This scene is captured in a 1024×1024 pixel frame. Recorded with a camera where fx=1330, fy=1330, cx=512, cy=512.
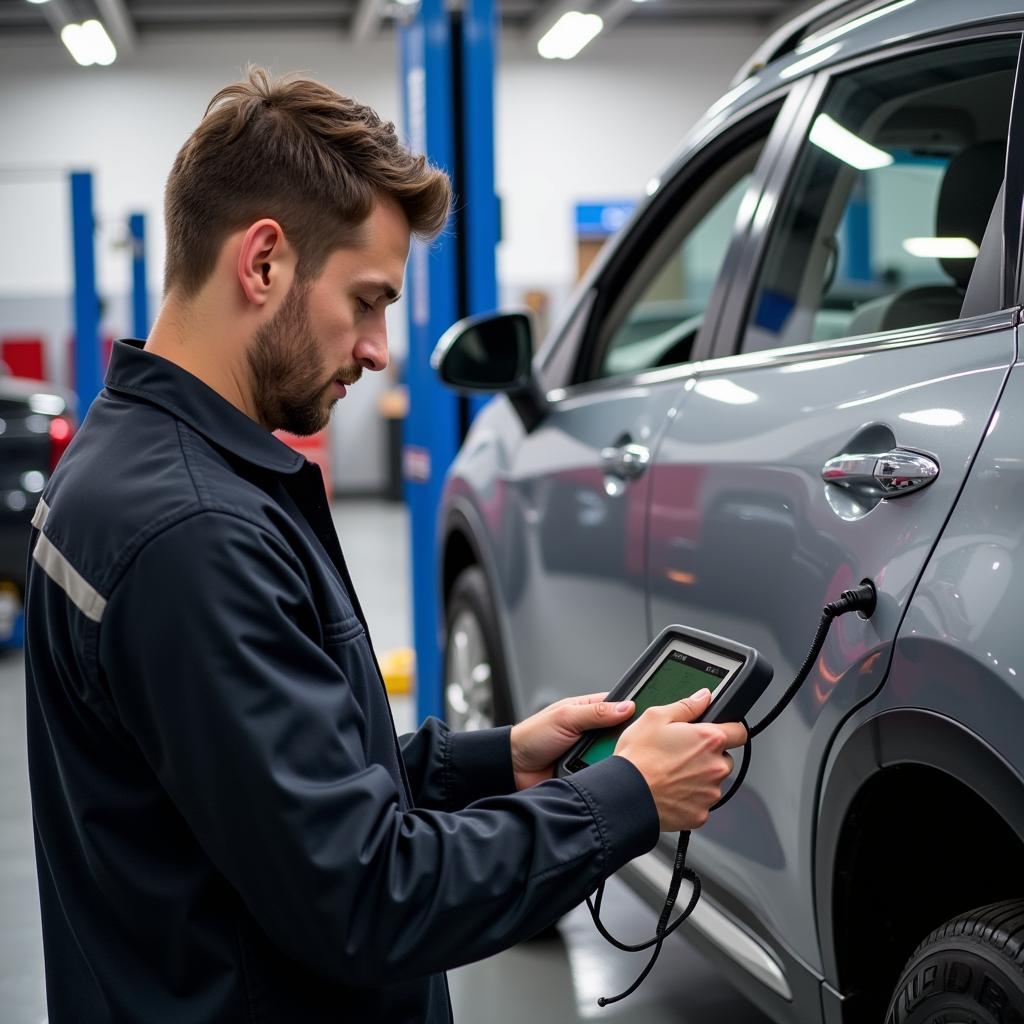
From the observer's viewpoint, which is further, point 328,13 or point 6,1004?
point 328,13

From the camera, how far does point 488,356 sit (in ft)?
9.04

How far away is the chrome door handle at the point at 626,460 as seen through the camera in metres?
2.18

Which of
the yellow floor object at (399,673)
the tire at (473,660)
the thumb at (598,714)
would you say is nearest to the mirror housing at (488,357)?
the tire at (473,660)

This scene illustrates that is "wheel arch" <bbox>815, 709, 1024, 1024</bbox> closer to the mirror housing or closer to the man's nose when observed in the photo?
the man's nose

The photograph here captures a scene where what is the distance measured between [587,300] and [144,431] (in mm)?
1748

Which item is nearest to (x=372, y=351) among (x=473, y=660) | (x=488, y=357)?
(x=488, y=357)

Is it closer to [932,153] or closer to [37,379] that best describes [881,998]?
[932,153]

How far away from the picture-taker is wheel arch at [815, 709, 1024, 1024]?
1.55 m

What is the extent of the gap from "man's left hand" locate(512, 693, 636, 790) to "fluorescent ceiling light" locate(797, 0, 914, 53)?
3.64 feet

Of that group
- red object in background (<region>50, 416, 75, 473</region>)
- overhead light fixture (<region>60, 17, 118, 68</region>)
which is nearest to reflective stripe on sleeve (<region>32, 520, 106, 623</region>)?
red object in background (<region>50, 416, 75, 473</region>)

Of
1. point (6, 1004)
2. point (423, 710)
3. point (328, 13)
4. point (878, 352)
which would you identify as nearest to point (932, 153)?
point (878, 352)

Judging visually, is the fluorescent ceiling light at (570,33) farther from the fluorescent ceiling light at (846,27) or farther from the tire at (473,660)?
the fluorescent ceiling light at (846,27)

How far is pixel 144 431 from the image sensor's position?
3.86 feet

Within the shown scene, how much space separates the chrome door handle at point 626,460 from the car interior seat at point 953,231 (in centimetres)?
40
